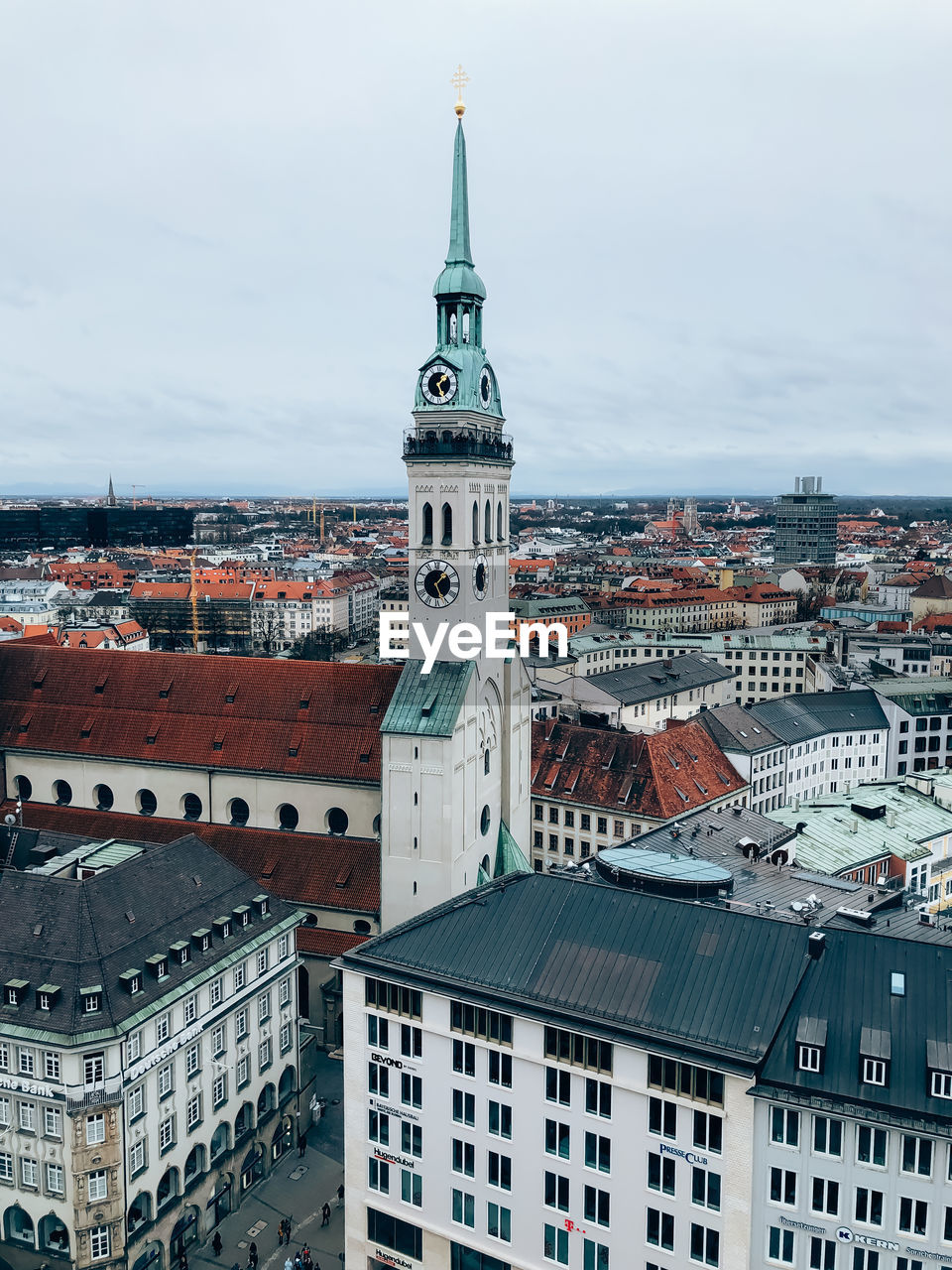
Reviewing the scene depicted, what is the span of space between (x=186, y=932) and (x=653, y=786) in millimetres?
36721

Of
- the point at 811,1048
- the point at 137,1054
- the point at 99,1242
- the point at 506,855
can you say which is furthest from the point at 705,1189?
the point at 506,855

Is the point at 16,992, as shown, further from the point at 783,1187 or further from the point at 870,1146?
the point at 870,1146

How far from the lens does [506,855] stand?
198ft

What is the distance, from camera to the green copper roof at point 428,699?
53.2 metres

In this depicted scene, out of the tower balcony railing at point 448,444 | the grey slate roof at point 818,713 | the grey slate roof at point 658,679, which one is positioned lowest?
the grey slate roof at point 818,713

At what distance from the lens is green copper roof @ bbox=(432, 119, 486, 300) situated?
179ft

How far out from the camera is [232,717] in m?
61.9

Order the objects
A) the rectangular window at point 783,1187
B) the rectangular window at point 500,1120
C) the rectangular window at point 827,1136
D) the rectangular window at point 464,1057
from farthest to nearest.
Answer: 1. the rectangular window at point 464,1057
2. the rectangular window at point 500,1120
3. the rectangular window at point 783,1187
4. the rectangular window at point 827,1136

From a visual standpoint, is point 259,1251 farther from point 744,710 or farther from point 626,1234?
point 744,710

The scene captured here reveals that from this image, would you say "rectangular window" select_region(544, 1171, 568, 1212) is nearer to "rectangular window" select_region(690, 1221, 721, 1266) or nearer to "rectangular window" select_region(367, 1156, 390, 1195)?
"rectangular window" select_region(690, 1221, 721, 1266)

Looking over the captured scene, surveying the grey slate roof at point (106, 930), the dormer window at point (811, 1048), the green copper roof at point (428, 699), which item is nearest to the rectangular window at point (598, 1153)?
the dormer window at point (811, 1048)

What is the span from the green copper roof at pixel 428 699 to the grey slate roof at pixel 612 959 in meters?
12.3

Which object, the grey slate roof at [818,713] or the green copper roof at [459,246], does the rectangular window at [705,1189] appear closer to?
the green copper roof at [459,246]

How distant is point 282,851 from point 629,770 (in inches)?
1034
